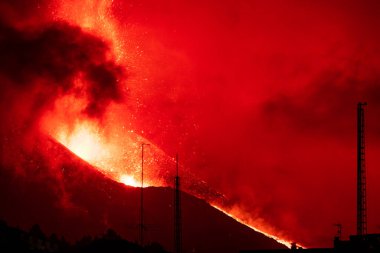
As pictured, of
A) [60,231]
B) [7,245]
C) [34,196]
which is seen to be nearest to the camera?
[7,245]

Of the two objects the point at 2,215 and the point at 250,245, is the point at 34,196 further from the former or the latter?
the point at 250,245

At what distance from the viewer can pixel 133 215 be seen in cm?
14188

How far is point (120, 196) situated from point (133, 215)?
3.73 meters

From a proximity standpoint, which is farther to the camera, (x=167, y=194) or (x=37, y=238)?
(x=167, y=194)

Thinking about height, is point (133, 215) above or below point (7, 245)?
above

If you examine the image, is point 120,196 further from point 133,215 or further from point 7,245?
point 7,245

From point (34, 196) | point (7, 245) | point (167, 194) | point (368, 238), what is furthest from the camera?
point (167, 194)

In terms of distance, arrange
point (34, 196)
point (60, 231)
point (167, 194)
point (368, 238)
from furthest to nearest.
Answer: point (167, 194), point (34, 196), point (60, 231), point (368, 238)

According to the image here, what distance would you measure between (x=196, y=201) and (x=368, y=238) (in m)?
65.0

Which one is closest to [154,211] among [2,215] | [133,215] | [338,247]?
[133,215]

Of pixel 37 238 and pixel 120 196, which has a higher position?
pixel 120 196

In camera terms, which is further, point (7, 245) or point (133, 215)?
point (133, 215)

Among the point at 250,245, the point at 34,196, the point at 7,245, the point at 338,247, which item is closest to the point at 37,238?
the point at 7,245

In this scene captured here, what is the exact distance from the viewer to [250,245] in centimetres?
14138
